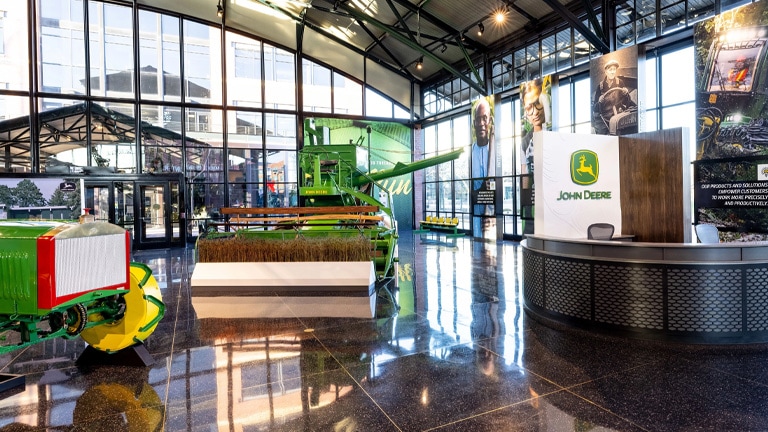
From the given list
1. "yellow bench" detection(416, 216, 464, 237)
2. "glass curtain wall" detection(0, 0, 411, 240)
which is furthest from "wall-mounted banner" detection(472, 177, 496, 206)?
"glass curtain wall" detection(0, 0, 411, 240)

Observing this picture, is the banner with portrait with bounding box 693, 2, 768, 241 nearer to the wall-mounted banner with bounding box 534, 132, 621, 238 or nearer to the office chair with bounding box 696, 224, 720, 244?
the office chair with bounding box 696, 224, 720, 244

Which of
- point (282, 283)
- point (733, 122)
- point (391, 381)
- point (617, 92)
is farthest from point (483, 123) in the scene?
point (391, 381)

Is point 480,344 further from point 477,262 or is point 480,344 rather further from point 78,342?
point 477,262

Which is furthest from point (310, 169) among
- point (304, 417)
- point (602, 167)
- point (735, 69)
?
point (735, 69)

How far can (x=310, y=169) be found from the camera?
930 cm

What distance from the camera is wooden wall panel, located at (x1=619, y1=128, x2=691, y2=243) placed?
221 inches

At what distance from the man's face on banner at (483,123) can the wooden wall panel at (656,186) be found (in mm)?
8831

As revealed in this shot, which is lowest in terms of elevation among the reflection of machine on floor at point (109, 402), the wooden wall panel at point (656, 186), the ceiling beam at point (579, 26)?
the reflection of machine on floor at point (109, 402)

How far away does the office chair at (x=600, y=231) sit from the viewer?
577cm

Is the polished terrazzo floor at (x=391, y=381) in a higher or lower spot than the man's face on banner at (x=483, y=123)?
lower

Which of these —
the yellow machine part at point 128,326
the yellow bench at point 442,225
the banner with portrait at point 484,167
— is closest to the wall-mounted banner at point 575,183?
the yellow machine part at point 128,326

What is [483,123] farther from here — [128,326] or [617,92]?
[128,326]

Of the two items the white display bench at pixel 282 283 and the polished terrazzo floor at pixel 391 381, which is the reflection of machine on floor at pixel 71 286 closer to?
the polished terrazzo floor at pixel 391 381

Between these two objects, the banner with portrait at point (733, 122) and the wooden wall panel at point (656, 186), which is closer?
the wooden wall panel at point (656, 186)
